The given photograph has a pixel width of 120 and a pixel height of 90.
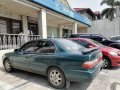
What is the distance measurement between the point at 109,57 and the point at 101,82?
6.34 feet

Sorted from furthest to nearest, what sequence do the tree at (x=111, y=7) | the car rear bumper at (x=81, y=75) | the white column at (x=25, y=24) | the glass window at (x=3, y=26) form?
1. the tree at (x=111, y=7)
2. the white column at (x=25, y=24)
3. the glass window at (x=3, y=26)
4. the car rear bumper at (x=81, y=75)

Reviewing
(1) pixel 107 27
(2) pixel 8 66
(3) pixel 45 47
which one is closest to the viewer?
(3) pixel 45 47

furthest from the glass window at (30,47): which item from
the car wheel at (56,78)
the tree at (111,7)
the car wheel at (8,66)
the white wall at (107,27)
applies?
the tree at (111,7)

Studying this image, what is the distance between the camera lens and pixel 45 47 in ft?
15.9

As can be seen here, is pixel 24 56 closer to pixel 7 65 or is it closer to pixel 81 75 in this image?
pixel 7 65

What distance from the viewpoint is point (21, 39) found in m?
9.55

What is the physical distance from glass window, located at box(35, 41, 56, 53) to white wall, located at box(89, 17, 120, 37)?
19.7 m

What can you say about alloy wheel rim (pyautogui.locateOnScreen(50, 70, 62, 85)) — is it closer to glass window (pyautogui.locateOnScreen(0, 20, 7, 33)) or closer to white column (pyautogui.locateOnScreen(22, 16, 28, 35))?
glass window (pyautogui.locateOnScreen(0, 20, 7, 33))

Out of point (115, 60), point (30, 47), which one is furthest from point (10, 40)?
point (115, 60)

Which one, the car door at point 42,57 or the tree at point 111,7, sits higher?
the tree at point 111,7

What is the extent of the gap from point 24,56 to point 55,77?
62.3 inches

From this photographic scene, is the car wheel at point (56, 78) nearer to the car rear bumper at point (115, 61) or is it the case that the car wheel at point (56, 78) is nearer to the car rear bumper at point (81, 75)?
the car rear bumper at point (81, 75)

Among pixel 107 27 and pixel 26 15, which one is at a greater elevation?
pixel 26 15

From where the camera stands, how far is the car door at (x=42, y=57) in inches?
177
